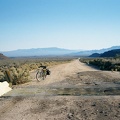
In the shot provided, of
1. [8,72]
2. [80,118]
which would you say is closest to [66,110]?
[80,118]

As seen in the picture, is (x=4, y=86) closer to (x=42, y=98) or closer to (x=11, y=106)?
(x=42, y=98)

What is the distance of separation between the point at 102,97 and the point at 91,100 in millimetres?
764

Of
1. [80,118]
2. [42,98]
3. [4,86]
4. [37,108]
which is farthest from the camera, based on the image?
[4,86]

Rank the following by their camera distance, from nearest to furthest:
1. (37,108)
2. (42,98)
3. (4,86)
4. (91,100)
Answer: (37,108) < (91,100) < (42,98) < (4,86)

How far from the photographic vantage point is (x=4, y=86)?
15.0 metres

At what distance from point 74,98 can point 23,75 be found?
9.62 m

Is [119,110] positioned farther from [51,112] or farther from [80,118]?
[51,112]

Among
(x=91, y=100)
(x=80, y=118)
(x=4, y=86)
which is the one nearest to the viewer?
(x=80, y=118)

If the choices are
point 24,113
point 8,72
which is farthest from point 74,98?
point 8,72

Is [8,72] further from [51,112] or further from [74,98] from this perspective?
[51,112]

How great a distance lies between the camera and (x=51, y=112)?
31.4 ft

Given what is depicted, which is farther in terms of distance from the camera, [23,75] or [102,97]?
[23,75]

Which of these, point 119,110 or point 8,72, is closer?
point 119,110

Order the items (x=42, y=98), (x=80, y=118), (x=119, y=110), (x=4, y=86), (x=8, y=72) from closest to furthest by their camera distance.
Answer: (x=80, y=118), (x=119, y=110), (x=42, y=98), (x=4, y=86), (x=8, y=72)
